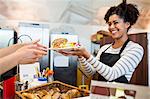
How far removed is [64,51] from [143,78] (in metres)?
0.39

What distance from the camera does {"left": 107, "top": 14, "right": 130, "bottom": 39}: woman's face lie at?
38.4 inches

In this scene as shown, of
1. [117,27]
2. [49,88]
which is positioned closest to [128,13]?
[117,27]

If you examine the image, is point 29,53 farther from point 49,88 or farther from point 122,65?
point 49,88

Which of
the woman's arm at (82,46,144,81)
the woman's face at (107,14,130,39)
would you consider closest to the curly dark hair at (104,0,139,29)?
the woman's face at (107,14,130,39)

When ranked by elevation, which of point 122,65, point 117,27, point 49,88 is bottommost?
point 49,88

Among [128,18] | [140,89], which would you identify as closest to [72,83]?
[128,18]

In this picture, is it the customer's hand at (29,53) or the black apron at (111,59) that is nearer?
the customer's hand at (29,53)

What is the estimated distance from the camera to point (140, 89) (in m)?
0.77

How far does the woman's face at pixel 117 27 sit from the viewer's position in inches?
38.4

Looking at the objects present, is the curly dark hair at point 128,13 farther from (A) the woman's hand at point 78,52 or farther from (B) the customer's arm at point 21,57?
(B) the customer's arm at point 21,57

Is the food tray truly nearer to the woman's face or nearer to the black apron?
the black apron

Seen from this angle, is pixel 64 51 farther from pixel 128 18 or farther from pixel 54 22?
pixel 54 22

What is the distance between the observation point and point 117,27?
3.24ft

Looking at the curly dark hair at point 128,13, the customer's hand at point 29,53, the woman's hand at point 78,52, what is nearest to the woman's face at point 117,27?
the curly dark hair at point 128,13
